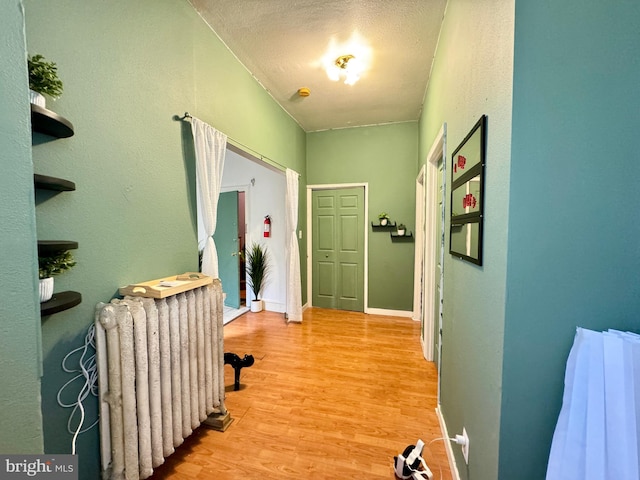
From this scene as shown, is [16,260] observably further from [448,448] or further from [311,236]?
[311,236]

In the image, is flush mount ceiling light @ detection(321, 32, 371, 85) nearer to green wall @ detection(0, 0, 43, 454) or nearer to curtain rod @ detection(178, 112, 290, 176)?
curtain rod @ detection(178, 112, 290, 176)

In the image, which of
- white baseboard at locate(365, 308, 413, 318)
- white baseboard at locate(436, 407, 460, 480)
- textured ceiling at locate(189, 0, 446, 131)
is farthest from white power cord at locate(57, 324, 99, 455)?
white baseboard at locate(365, 308, 413, 318)

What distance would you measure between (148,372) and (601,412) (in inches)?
66.5

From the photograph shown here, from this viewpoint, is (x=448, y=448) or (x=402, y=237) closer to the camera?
(x=448, y=448)

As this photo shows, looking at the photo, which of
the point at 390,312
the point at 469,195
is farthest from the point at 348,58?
the point at 390,312

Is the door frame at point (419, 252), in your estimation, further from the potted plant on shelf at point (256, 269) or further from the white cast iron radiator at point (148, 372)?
the white cast iron radiator at point (148, 372)

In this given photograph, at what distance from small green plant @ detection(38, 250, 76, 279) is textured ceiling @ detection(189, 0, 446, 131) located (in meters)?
1.86

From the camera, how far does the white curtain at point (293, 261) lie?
349 cm

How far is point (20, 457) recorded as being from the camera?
0.58 metres

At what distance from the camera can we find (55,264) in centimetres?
98

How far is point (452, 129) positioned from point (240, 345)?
287cm

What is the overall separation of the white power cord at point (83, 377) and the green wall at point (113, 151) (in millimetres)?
25

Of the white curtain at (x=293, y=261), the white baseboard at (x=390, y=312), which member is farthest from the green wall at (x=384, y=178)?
the white curtain at (x=293, y=261)

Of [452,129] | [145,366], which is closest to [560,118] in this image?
[452,129]
